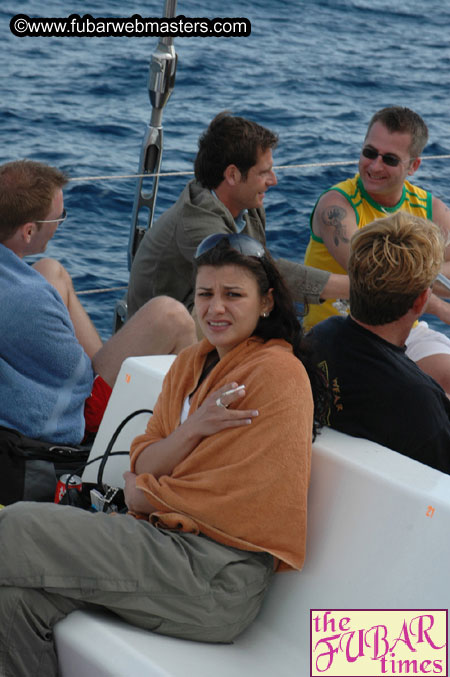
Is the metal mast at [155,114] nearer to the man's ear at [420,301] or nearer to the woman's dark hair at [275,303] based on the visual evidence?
the woman's dark hair at [275,303]

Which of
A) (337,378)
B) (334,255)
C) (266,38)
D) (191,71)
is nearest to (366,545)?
(337,378)

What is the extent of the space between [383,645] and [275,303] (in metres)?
0.71

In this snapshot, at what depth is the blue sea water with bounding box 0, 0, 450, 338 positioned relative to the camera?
6.77m

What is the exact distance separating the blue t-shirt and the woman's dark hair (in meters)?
0.70

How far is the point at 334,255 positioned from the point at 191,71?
916 centimetres

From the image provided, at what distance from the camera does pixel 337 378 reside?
201cm

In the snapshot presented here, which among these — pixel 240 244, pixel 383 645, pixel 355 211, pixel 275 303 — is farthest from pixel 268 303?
pixel 355 211

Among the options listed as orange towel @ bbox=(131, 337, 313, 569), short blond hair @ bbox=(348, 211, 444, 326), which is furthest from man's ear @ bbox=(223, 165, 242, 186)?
orange towel @ bbox=(131, 337, 313, 569)

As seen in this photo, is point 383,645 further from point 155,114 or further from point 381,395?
point 155,114

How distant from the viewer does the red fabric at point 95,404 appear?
2818mm

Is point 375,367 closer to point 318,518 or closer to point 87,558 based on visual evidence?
point 318,518

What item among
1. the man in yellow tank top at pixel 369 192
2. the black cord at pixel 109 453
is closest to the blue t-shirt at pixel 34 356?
the black cord at pixel 109 453

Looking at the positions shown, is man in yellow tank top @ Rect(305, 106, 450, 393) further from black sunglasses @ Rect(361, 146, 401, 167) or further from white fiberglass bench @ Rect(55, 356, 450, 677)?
white fiberglass bench @ Rect(55, 356, 450, 677)

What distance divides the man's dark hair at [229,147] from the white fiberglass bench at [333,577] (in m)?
1.27
